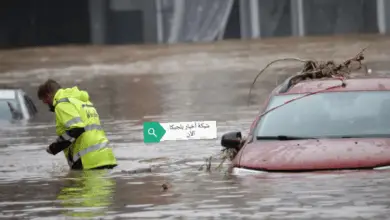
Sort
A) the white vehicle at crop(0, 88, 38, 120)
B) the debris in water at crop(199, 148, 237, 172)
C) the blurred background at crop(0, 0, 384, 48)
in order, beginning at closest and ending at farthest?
the debris in water at crop(199, 148, 237, 172) → the white vehicle at crop(0, 88, 38, 120) → the blurred background at crop(0, 0, 384, 48)

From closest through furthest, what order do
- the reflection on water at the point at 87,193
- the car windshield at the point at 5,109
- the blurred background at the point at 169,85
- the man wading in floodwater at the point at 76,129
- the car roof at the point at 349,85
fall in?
1. the reflection on water at the point at 87,193
2. the blurred background at the point at 169,85
3. the car roof at the point at 349,85
4. the man wading in floodwater at the point at 76,129
5. the car windshield at the point at 5,109

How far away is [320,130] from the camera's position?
45.1 feet

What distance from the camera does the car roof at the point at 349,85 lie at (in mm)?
14438

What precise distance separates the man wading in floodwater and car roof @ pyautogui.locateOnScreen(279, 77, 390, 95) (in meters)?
2.50

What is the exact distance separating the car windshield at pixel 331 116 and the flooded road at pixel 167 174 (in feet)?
2.57

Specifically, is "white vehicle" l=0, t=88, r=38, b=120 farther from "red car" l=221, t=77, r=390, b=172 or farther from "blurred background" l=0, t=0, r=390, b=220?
"red car" l=221, t=77, r=390, b=172

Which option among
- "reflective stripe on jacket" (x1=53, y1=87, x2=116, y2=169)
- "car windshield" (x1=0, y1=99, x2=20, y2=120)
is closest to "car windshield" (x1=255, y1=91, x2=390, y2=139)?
"reflective stripe on jacket" (x1=53, y1=87, x2=116, y2=169)

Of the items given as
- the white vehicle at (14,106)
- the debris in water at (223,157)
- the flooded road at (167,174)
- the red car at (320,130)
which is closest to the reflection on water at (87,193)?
the flooded road at (167,174)

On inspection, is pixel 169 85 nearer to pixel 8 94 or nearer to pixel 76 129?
pixel 8 94

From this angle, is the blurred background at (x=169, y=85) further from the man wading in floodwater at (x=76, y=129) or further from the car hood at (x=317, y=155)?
the man wading in floodwater at (x=76, y=129)

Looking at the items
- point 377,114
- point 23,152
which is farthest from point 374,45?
point 377,114

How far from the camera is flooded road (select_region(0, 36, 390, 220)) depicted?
1181 centimetres

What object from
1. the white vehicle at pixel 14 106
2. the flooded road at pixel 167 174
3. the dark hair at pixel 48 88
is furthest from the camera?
the white vehicle at pixel 14 106

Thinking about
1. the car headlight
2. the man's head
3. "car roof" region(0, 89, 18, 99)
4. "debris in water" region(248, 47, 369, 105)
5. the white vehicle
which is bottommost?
the white vehicle
